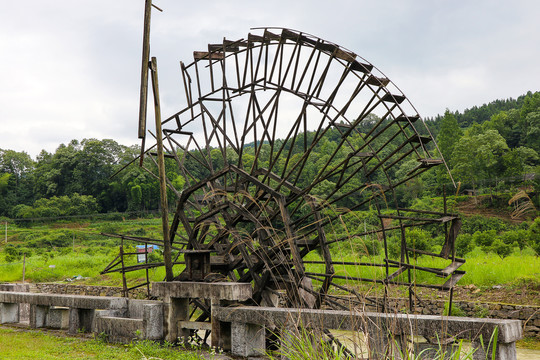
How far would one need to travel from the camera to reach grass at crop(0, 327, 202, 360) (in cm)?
694

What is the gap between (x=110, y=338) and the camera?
8289 mm

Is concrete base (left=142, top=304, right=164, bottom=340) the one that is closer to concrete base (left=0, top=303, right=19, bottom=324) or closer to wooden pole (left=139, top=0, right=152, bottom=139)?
wooden pole (left=139, top=0, right=152, bottom=139)

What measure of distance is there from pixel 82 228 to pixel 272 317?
51714 mm

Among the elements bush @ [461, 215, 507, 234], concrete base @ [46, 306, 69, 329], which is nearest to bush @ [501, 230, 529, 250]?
bush @ [461, 215, 507, 234]

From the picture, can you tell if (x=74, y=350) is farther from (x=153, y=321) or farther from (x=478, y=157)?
(x=478, y=157)

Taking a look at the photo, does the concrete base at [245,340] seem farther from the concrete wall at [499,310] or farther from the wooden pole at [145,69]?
the concrete wall at [499,310]

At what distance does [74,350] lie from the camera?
7.71 meters

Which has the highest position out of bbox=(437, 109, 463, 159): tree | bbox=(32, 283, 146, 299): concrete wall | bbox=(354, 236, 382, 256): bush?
bbox=(437, 109, 463, 159): tree

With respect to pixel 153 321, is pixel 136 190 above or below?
above

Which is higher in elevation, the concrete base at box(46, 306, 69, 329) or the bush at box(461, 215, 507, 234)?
the bush at box(461, 215, 507, 234)

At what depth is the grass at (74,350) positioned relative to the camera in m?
6.94

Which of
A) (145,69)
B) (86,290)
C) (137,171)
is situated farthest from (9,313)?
(137,171)

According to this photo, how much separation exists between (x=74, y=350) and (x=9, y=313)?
169 inches

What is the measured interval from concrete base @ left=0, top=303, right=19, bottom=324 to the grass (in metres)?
2.11
